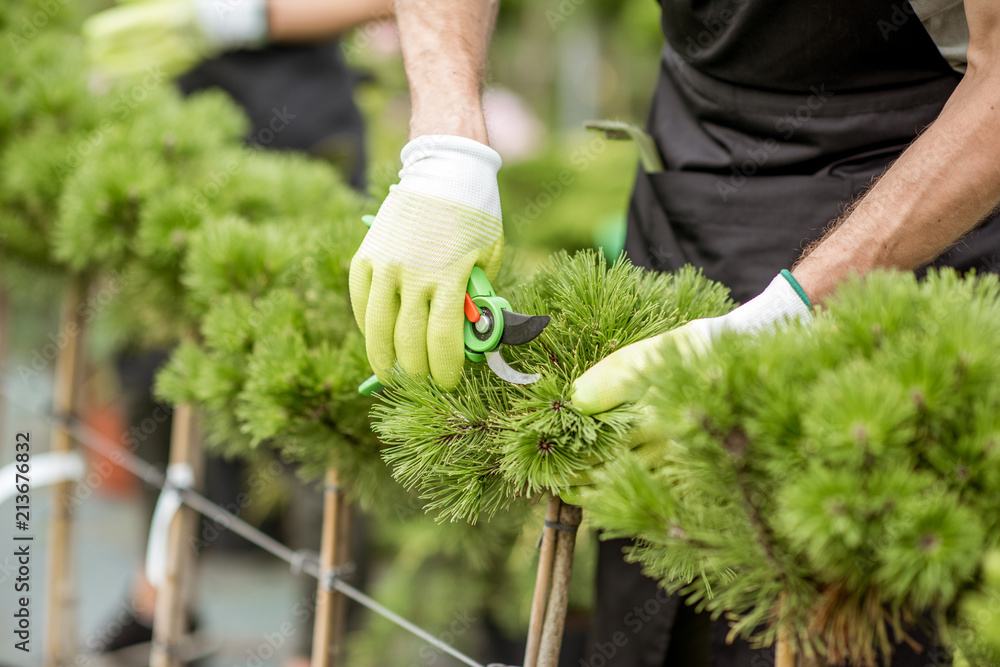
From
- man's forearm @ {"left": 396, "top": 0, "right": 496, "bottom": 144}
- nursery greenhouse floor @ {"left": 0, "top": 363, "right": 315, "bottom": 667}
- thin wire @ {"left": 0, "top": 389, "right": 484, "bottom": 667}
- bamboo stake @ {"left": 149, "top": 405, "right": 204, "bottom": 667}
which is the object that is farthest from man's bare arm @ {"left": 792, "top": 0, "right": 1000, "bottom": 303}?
nursery greenhouse floor @ {"left": 0, "top": 363, "right": 315, "bottom": 667}

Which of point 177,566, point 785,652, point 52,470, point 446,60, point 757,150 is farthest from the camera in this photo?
point 52,470

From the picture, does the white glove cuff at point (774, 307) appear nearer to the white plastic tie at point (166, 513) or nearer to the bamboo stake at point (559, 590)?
the bamboo stake at point (559, 590)

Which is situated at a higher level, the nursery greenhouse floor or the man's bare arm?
the man's bare arm

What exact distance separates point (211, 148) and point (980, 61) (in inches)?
45.2

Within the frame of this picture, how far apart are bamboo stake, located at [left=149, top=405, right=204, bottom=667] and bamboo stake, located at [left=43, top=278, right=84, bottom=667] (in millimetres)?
277

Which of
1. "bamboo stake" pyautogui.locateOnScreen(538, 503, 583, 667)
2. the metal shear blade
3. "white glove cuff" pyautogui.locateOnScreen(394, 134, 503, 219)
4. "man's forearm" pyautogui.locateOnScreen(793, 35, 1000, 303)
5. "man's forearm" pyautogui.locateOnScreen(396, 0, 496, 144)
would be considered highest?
"man's forearm" pyautogui.locateOnScreen(396, 0, 496, 144)

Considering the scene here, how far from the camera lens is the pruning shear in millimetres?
702

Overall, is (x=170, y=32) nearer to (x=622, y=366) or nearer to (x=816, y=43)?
(x=816, y=43)

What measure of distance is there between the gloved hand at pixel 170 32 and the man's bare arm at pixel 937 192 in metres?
1.50

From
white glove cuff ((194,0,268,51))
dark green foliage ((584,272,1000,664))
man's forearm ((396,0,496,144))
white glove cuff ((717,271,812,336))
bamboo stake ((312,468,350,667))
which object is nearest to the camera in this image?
dark green foliage ((584,272,1000,664))

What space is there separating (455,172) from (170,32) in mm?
1350

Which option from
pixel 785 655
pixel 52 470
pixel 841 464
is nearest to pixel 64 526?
pixel 52 470

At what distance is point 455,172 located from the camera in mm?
784

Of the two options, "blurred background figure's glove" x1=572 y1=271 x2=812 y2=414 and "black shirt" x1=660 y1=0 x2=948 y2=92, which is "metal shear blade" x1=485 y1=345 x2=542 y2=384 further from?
"black shirt" x1=660 y1=0 x2=948 y2=92
